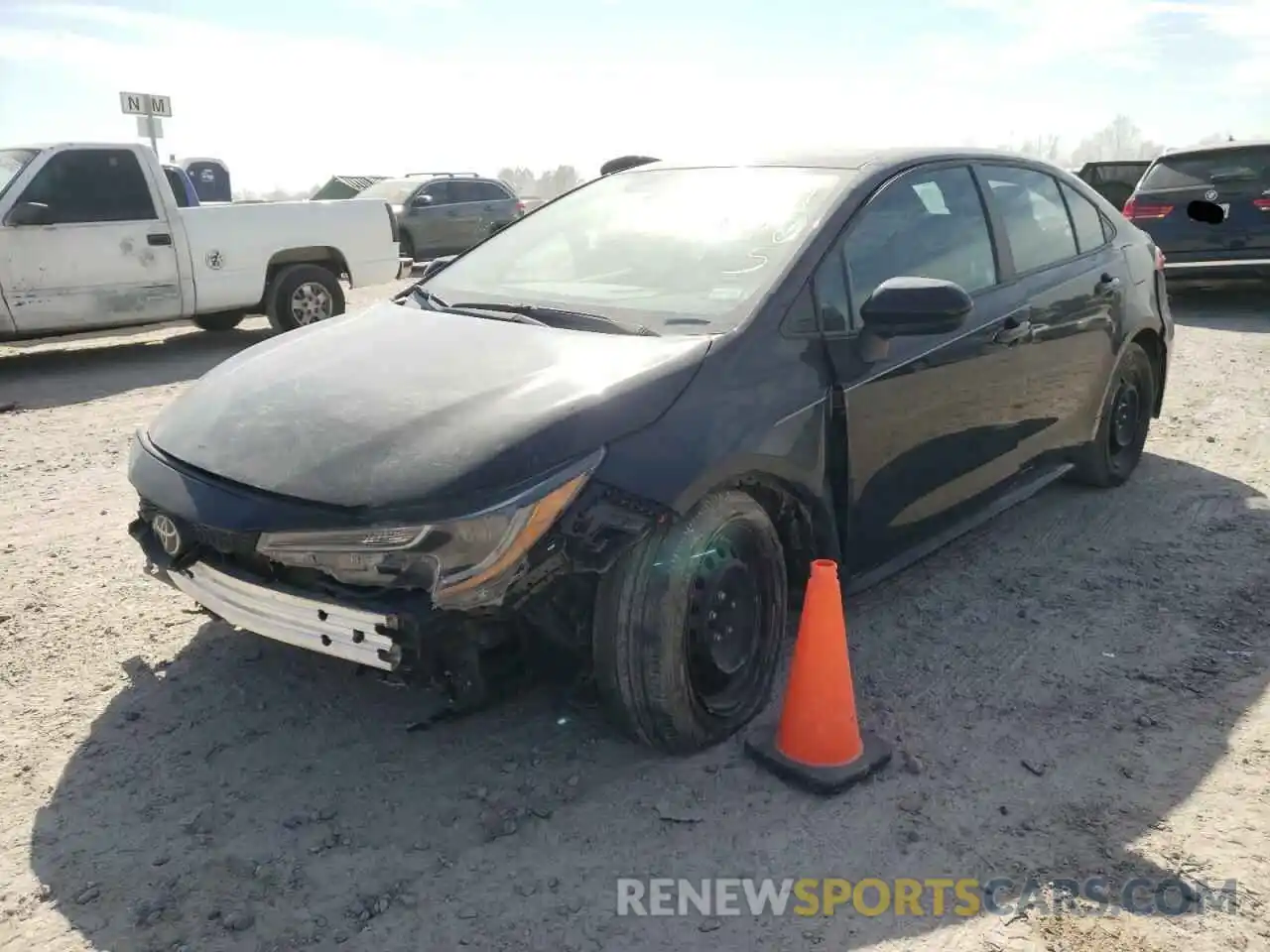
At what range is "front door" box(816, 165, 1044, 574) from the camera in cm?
325

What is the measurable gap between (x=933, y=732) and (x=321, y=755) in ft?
5.86

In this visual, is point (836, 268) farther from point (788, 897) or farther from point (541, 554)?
point (788, 897)

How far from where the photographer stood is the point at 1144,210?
10.6 m

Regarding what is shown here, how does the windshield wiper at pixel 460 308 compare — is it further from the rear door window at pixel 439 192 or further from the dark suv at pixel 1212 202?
the rear door window at pixel 439 192

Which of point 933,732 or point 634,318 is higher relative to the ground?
point 634,318

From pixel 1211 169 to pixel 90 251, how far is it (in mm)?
10369

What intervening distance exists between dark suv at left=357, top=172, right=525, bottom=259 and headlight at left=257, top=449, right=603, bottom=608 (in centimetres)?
1489

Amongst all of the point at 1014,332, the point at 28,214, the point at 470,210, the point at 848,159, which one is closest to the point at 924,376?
the point at 1014,332

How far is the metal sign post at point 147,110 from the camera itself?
737 inches

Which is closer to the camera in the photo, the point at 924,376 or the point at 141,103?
the point at 924,376

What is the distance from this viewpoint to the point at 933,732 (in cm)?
311

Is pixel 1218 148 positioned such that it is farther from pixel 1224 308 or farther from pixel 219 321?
pixel 219 321

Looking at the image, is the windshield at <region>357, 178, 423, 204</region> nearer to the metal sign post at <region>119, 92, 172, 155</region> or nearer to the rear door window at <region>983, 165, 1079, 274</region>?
the metal sign post at <region>119, 92, 172, 155</region>

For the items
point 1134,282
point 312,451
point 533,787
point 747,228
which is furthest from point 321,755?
point 1134,282
